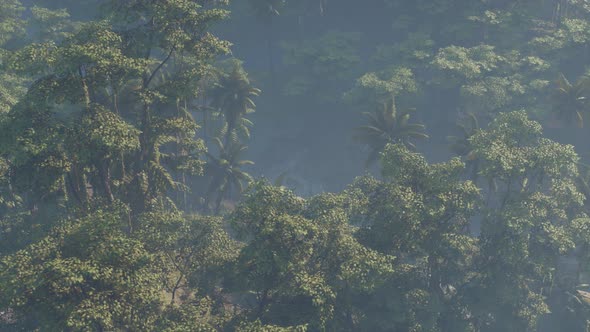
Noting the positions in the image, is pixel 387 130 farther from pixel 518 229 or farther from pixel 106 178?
pixel 106 178

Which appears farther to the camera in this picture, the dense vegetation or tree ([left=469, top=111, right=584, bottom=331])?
tree ([left=469, top=111, right=584, bottom=331])

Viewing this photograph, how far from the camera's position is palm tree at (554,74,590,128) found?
45469mm

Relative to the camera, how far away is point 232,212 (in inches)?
1184

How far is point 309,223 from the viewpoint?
2483cm

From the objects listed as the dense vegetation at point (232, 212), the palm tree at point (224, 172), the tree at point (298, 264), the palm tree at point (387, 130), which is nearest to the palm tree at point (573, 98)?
the dense vegetation at point (232, 212)

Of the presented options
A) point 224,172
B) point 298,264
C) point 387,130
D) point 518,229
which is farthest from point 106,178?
point 518,229

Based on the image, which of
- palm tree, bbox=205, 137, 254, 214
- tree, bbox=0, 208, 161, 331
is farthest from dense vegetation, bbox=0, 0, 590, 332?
palm tree, bbox=205, 137, 254, 214

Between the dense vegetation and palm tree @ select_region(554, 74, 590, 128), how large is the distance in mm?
150

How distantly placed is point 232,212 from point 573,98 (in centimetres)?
3570

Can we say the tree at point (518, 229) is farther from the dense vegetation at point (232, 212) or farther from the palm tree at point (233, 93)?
the palm tree at point (233, 93)

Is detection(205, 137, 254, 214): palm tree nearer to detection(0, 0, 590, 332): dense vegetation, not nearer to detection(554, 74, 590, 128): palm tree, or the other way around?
detection(0, 0, 590, 332): dense vegetation

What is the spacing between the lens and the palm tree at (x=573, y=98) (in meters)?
45.5

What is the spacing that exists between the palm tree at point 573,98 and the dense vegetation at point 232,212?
0.15 metres

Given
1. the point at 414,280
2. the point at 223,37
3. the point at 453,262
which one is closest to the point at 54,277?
the point at 414,280
